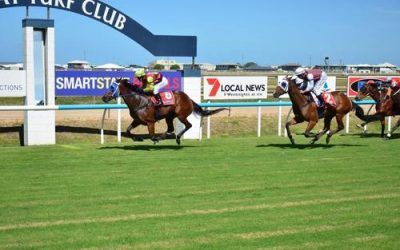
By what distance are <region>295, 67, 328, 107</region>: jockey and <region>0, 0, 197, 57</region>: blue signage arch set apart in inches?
210

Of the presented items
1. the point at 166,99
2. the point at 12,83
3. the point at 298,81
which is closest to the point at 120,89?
the point at 166,99

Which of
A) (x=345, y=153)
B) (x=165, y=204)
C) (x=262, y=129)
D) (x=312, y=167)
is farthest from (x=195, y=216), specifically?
(x=262, y=129)

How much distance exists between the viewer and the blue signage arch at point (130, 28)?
56.9 ft

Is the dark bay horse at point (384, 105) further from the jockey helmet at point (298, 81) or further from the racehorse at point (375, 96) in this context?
the jockey helmet at point (298, 81)

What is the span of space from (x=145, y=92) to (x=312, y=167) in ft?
14.8

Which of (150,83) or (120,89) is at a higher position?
(150,83)

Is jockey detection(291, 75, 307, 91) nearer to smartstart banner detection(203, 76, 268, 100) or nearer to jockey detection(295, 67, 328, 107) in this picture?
jockey detection(295, 67, 328, 107)

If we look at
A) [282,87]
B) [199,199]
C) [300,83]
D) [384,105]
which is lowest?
[199,199]

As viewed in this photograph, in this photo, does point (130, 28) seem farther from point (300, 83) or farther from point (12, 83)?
point (300, 83)

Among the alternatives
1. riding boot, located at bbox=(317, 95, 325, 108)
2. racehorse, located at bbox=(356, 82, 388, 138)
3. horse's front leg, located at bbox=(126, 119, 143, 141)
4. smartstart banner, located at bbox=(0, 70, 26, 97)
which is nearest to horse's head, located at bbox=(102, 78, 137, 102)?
horse's front leg, located at bbox=(126, 119, 143, 141)

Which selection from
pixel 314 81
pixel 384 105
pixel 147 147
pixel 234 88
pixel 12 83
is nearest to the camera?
pixel 314 81

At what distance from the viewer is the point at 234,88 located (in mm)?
19578

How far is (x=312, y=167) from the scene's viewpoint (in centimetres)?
1100

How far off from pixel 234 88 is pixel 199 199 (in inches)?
469
